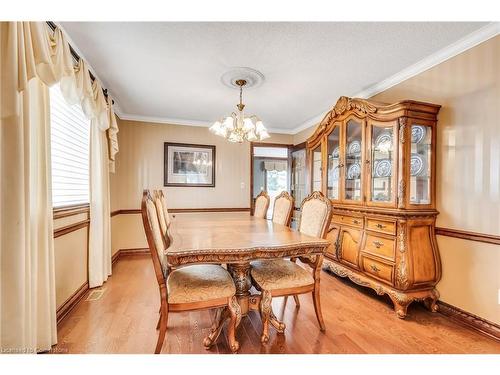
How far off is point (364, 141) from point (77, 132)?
2.97 meters

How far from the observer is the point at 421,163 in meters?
2.29

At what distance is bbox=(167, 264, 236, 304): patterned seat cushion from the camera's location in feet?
4.95

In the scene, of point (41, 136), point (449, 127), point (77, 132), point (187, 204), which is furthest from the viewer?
point (187, 204)

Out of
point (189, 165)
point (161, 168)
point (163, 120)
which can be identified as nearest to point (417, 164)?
point (189, 165)

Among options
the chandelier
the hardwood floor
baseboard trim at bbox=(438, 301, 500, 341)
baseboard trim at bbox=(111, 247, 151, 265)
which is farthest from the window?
baseboard trim at bbox=(438, 301, 500, 341)

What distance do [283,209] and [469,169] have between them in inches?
64.3

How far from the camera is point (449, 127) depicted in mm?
2154

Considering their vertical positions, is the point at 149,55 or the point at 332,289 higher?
the point at 149,55

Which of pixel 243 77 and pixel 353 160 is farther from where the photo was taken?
pixel 353 160

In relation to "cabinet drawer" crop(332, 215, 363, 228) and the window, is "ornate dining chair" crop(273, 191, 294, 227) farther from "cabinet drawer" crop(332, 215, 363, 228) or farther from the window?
the window

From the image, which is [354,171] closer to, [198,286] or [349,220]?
[349,220]

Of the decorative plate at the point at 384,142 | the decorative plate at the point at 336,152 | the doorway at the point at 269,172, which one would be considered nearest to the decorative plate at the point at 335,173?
the decorative plate at the point at 336,152

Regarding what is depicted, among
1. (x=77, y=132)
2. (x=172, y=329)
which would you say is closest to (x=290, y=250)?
(x=172, y=329)

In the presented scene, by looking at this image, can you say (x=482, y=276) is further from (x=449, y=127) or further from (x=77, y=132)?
(x=77, y=132)
